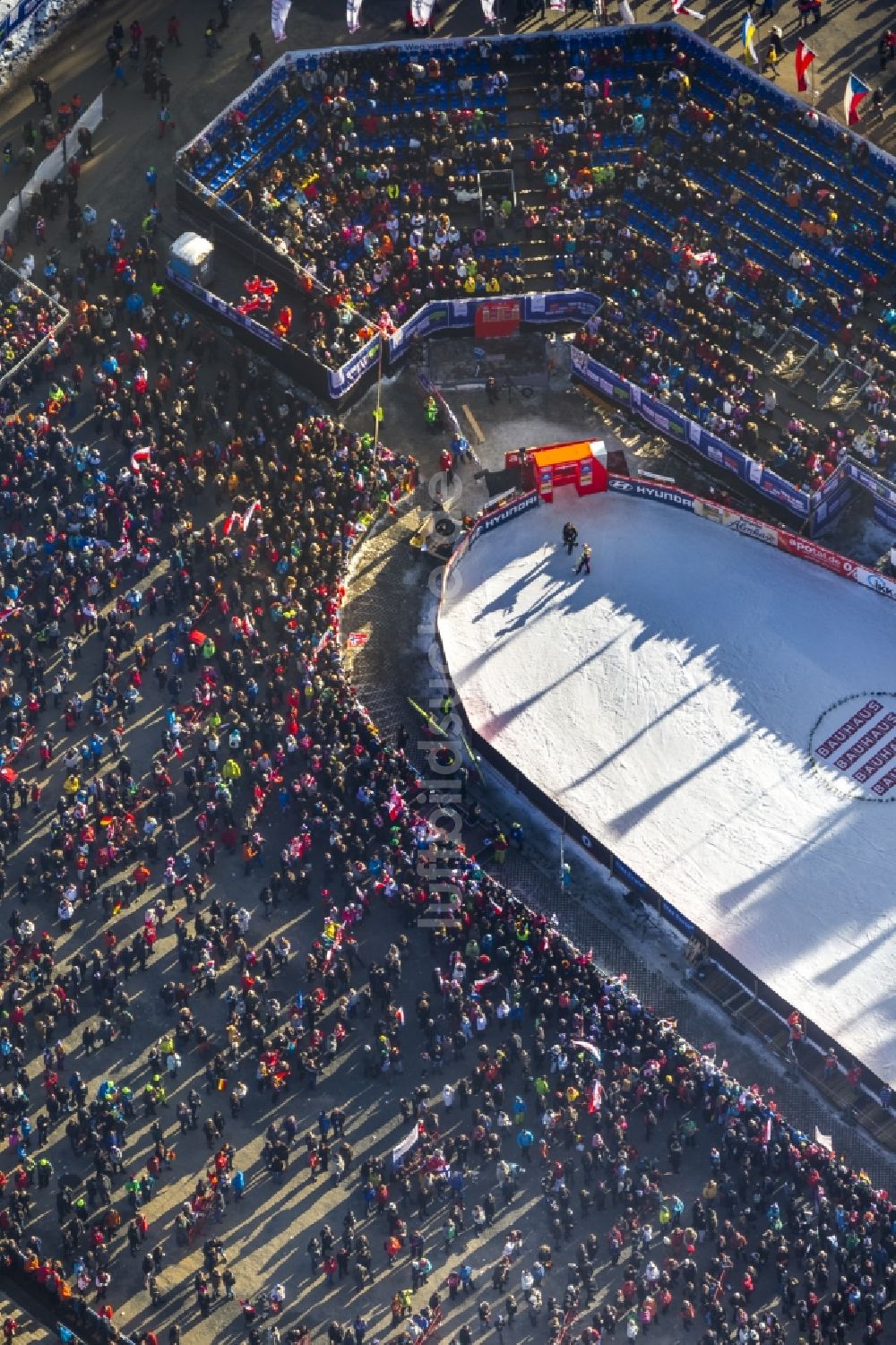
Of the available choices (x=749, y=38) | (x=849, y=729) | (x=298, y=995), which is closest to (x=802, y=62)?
(x=749, y=38)

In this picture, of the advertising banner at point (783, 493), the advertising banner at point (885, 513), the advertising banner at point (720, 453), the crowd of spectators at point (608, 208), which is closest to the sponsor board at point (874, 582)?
the advertising banner at point (885, 513)

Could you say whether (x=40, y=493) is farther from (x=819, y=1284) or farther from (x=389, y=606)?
(x=819, y=1284)

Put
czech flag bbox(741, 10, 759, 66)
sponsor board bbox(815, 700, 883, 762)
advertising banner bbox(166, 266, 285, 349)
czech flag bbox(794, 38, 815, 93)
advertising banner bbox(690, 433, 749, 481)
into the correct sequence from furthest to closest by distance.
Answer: czech flag bbox(741, 10, 759, 66) < czech flag bbox(794, 38, 815, 93) < advertising banner bbox(166, 266, 285, 349) < advertising banner bbox(690, 433, 749, 481) < sponsor board bbox(815, 700, 883, 762)

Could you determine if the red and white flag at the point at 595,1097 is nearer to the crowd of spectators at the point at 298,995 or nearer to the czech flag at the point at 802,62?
the crowd of spectators at the point at 298,995

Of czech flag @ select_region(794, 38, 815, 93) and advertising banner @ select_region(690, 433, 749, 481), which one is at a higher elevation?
czech flag @ select_region(794, 38, 815, 93)

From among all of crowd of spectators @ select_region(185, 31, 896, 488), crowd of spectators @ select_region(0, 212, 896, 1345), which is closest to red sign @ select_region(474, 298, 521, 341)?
crowd of spectators @ select_region(185, 31, 896, 488)

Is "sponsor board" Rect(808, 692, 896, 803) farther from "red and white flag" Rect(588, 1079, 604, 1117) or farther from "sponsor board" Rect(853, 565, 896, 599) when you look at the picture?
"red and white flag" Rect(588, 1079, 604, 1117)
